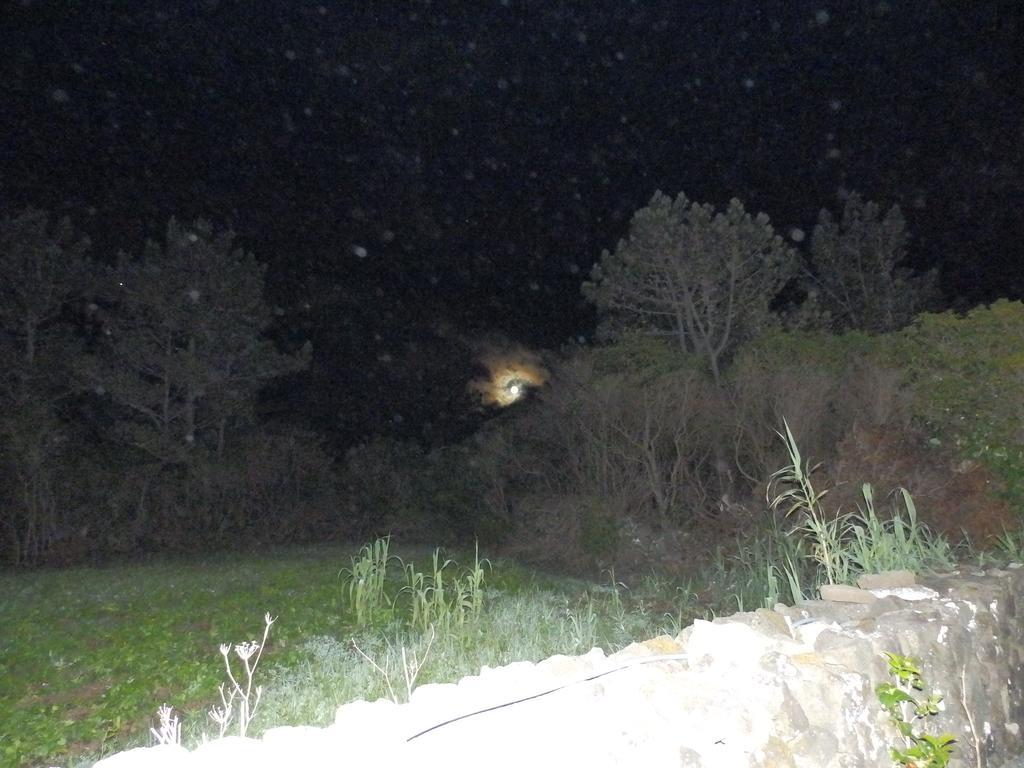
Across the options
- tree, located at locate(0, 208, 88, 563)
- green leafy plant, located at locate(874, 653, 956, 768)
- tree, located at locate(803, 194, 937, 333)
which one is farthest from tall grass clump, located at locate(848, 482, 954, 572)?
tree, located at locate(803, 194, 937, 333)

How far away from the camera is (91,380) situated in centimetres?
1909

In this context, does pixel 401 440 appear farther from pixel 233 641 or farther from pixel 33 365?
pixel 233 641

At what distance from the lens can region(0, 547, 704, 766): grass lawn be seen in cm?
512

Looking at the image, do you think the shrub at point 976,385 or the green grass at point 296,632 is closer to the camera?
the green grass at point 296,632

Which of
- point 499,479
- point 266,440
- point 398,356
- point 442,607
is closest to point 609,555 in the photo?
point 499,479

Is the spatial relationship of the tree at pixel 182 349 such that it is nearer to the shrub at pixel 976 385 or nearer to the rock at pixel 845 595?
the shrub at pixel 976 385

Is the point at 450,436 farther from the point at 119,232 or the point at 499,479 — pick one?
the point at 119,232

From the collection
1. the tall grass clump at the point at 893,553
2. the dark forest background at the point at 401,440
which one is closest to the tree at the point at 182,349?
the dark forest background at the point at 401,440

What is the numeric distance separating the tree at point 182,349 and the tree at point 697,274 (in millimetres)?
8638

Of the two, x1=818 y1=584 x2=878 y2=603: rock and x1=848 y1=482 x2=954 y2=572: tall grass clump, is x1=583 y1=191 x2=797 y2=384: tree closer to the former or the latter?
x1=848 y1=482 x2=954 y2=572: tall grass clump

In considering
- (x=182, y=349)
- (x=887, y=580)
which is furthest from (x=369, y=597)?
(x=182, y=349)

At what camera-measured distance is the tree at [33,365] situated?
57.5 ft

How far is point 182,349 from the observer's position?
20.3 metres

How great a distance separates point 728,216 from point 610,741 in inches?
714
